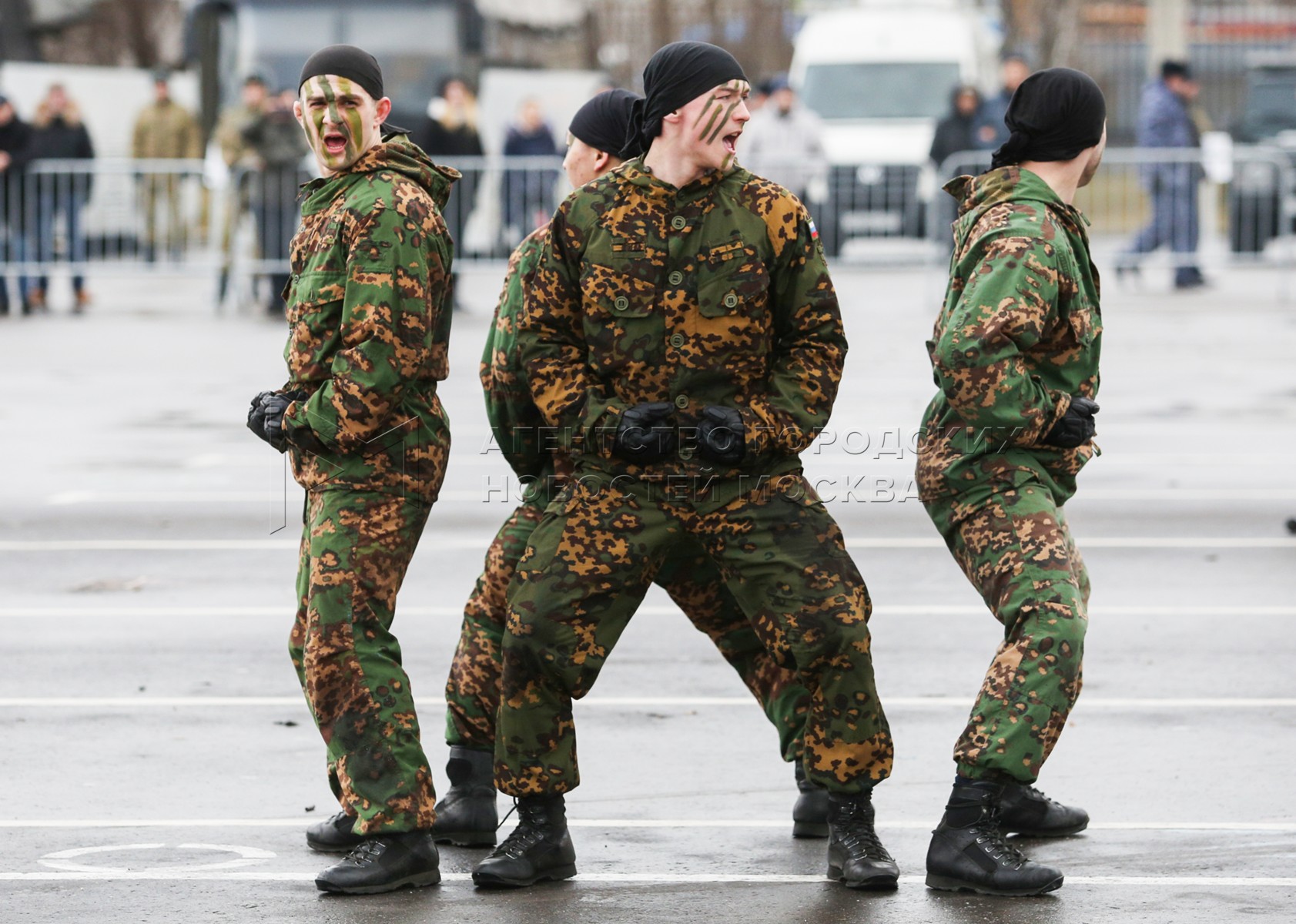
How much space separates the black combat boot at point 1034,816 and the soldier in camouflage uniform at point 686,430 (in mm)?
567

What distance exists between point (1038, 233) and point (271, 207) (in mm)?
15345

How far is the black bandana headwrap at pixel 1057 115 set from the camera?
540 centimetres

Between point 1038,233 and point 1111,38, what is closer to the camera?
point 1038,233

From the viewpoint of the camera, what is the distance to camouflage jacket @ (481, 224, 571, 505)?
554cm

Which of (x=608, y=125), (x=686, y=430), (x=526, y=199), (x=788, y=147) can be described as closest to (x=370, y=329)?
(x=686, y=430)

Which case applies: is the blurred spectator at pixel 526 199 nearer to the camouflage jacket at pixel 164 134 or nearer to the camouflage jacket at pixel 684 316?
the camouflage jacket at pixel 164 134

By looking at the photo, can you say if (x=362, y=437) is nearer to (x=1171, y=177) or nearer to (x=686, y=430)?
Result: (x=686, y=430)

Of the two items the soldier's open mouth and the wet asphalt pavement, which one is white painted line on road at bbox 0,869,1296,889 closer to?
the wet asphalt pavement

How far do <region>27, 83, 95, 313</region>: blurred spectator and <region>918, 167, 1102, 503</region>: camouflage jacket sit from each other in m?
15.7

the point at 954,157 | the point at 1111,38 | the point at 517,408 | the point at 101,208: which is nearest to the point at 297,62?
→ the point at 101,208

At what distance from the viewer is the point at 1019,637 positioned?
518 cm

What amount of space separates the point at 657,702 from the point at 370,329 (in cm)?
239

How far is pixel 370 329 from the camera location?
5172mm

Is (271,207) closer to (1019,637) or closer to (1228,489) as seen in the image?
(1228,489)
